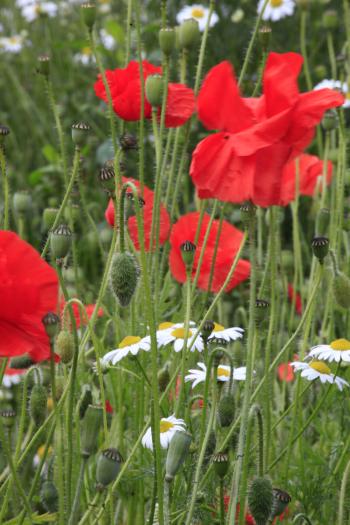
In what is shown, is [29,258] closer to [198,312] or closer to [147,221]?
[147,221]

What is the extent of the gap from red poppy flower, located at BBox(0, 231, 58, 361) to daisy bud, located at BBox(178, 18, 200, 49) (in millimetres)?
743

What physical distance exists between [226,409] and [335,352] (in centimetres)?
27

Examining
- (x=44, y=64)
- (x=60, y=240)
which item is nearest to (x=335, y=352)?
(x=60, y=240)

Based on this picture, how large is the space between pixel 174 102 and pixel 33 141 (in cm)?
283

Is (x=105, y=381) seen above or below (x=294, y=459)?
above

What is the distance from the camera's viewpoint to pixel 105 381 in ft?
5.90

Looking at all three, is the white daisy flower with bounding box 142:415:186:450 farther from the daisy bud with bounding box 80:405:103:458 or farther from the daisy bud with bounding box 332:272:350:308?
the daisy bud with bounding box 332:272:350:308

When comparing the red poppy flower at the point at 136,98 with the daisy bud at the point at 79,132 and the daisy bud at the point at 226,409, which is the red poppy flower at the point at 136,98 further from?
the daisy bud at the point at 226,409

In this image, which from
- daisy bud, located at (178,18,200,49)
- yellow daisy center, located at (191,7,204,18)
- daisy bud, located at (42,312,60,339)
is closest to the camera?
daisy bud, located at (42,312,60,339)

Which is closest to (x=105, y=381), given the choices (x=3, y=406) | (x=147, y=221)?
(x=147, y=221)

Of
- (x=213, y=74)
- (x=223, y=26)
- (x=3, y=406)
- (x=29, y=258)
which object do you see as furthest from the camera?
(x=223, y=26)

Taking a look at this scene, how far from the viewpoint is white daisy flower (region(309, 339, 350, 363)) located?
59.3 inches

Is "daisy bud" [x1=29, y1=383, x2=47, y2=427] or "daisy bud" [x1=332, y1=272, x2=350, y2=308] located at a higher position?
"daisy bud" [x1=332, y1=272, x2=350, y2=308]

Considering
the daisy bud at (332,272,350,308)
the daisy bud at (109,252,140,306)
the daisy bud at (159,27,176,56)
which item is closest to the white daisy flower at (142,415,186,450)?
the daisy bud at (109,252,140,306)
